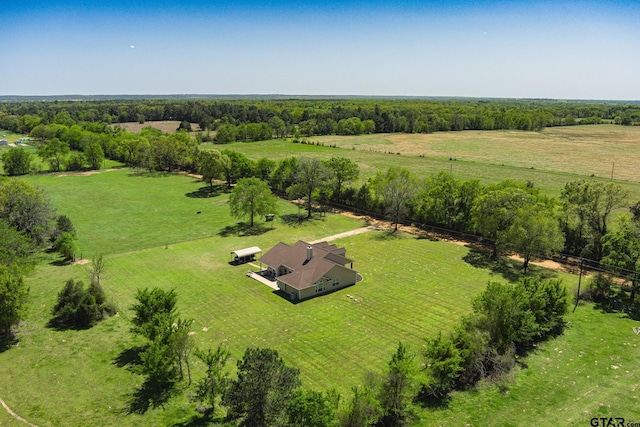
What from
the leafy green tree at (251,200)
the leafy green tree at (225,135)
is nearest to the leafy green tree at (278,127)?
the leafy green tree at (225,135)

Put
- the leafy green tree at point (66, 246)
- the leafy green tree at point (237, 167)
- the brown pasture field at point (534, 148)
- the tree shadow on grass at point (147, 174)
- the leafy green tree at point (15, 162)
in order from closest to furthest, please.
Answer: the leafy green tree at point (66, 246) < the leafy green tree at point (237, 167) < the leafy green tree at point (15, 162) < the tree shadow on grass at point (147, 174) < the brown pasture field at point (534, 148)

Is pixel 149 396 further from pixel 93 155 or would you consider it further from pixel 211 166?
pixel 93 155

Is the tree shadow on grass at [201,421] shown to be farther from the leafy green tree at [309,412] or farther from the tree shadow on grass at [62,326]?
the tree shadow on grass at [62,326]

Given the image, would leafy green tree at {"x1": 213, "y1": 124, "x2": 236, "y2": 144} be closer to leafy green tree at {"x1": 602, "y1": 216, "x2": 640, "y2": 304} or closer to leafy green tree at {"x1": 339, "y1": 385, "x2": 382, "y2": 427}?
leafy green tree at {"x1": 602, "y1": 216, "x2": 640, "y2": 304}

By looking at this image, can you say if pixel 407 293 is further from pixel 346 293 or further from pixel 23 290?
pixel 23 290

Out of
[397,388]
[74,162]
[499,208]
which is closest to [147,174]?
[74,162]
